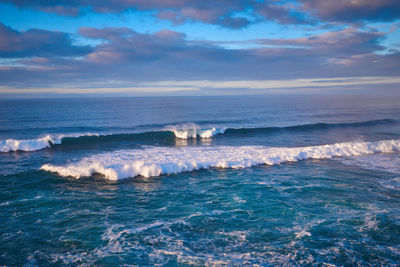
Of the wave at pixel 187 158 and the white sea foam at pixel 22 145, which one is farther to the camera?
the white sea foam at pixel 22 145

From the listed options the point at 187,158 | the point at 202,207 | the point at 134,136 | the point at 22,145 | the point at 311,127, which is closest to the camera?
the point at 202,207

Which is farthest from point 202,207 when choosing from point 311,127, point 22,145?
point 311,127

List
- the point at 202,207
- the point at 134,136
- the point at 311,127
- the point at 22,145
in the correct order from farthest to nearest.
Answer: the point at 311,127, the point at 134,136, the point at 22,145, the point at 202,207

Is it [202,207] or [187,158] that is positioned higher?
[187,158]

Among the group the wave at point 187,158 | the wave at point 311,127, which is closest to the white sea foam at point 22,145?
the wave at point 187,158

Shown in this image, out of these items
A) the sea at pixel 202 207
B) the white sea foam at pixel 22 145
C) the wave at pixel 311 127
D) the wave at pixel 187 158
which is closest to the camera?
the sea at pixel 202 207

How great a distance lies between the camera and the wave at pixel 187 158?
13250mm

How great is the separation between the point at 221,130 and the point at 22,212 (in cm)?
1997

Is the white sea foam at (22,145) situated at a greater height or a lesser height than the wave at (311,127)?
lesser

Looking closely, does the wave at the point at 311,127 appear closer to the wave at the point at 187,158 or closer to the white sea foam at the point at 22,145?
the wave at the point at 187,158

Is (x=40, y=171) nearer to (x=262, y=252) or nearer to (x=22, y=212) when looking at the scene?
(x=22, y=212)

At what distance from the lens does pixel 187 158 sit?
52.7 feet

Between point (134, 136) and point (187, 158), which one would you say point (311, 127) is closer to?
point (187, 158)

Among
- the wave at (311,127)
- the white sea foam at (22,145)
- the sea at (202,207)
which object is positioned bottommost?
the sea at (202,207)
